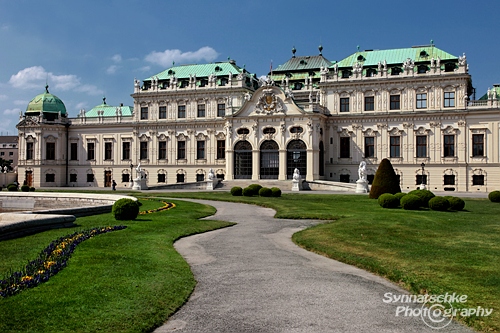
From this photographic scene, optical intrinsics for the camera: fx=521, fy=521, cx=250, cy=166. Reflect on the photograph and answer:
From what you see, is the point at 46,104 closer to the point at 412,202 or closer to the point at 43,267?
the point at 412,202

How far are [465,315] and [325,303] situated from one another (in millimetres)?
2597

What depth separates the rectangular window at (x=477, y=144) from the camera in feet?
203

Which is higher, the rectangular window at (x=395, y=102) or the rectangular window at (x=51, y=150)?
the rectangular window at (x=395, y=102)

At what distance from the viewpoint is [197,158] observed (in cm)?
7419

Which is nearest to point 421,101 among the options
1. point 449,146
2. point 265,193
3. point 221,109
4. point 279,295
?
point 449,146

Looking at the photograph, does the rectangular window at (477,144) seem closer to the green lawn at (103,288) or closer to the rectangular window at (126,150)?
the rectangular window at (126,150)

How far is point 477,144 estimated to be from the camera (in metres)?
62.1

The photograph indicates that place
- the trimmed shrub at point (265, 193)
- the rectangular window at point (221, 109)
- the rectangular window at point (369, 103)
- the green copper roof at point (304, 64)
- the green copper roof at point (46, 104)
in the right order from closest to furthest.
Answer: the trimmed shrub at point (265, 193) → the rectangular window at point (369, 103) → the rectangular window at point (221, 109) → the green copper roof at point (304, 64) → the green copper roof at point (46, 104)

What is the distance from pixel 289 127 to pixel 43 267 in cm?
5485

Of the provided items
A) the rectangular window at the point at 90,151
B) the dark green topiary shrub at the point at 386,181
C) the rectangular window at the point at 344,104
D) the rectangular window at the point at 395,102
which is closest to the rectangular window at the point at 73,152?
the rectangular window at the point at 90,151

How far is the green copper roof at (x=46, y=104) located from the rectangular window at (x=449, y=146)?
56484 millimetres

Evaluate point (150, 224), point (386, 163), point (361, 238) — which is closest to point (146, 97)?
point (386, 163)

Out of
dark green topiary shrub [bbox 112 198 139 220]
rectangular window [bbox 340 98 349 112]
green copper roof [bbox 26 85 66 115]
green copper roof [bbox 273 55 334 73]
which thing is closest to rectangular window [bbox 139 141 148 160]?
green copper roof [bbox 26 85 66 115]

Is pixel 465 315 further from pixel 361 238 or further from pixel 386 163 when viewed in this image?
pixel 386 163
